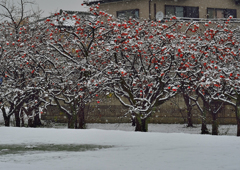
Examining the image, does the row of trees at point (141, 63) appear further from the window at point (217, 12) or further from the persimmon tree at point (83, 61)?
the window at point (217, 12)

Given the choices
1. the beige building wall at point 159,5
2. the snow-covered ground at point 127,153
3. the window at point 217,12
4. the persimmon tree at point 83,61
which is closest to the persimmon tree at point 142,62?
the persimmon tree at point 83,61

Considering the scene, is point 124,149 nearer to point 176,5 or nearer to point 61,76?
point 61,76

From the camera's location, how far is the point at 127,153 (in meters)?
7.47

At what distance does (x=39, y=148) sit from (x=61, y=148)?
521 millimetres

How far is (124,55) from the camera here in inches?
570

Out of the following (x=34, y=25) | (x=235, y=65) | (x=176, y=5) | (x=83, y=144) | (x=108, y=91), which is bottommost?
(x=83, y=144)

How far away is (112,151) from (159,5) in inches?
836

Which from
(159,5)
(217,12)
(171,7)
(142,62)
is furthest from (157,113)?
(217,12)

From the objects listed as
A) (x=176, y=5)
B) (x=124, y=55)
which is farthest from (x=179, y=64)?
(x=176, y=5)

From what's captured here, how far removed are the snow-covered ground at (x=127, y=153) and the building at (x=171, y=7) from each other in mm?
17864

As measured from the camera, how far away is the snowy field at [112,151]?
627 centimetres

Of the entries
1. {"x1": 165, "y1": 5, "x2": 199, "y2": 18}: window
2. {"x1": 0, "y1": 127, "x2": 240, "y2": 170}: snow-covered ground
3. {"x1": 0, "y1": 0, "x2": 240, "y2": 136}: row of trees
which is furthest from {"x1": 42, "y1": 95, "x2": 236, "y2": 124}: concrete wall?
{"x1": 0, "y1": 127, "x2": 240, "y2": 170}: snow-covered ground

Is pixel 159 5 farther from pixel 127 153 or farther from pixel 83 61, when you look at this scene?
pixel 127 153

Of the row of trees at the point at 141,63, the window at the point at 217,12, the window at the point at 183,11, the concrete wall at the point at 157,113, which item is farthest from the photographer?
the window at the point at 217,12
